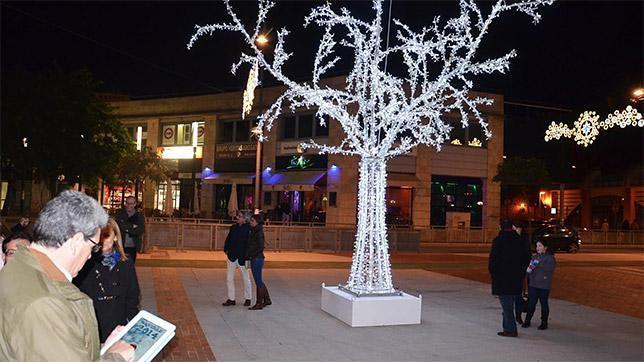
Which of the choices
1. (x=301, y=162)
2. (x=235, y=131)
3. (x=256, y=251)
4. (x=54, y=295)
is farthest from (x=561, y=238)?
(x=54, y=295)

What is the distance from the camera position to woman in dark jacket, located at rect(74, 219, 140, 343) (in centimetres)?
452

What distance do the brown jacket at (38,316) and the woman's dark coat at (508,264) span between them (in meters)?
7.14

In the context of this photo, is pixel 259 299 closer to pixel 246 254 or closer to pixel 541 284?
pixel 246 254

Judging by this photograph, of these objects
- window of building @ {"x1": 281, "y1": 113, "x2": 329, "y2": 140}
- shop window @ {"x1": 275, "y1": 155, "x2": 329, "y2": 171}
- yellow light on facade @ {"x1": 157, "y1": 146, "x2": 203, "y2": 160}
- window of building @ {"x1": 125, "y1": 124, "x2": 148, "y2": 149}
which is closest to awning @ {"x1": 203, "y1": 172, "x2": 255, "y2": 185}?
shop window @ {"x1": 275, "y1": 155, "x2": 329, "y2": 171}

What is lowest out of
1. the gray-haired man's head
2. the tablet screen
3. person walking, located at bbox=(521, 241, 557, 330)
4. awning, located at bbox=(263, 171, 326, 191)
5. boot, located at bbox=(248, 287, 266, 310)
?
boot, located at bbox=(248, 287, 266, 310)

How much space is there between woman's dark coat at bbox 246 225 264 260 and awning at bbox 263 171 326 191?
2070cm

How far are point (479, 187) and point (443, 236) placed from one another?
239 inches

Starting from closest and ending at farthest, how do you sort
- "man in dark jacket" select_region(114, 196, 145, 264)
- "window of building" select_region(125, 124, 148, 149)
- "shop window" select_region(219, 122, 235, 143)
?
"man in dark jacket" select_region(114, 196, 145, 264) → "shop window" select_region(219, 122, 235, 143) → "window of building" select_region(125, 124, 148, 149)

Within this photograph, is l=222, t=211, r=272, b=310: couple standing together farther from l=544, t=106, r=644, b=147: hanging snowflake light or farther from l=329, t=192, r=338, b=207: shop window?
l=329, t=192, r=338, b=207: shop window

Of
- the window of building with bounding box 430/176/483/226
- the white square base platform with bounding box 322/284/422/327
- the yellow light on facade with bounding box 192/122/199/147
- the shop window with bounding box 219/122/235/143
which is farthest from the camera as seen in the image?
the yellow light on facade with bounding box 192/122/199/147

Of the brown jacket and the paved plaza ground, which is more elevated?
the brown jacket

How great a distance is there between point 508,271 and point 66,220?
286 inches

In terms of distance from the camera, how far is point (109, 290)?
4586mm

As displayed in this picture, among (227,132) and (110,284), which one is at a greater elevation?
(227,132)
